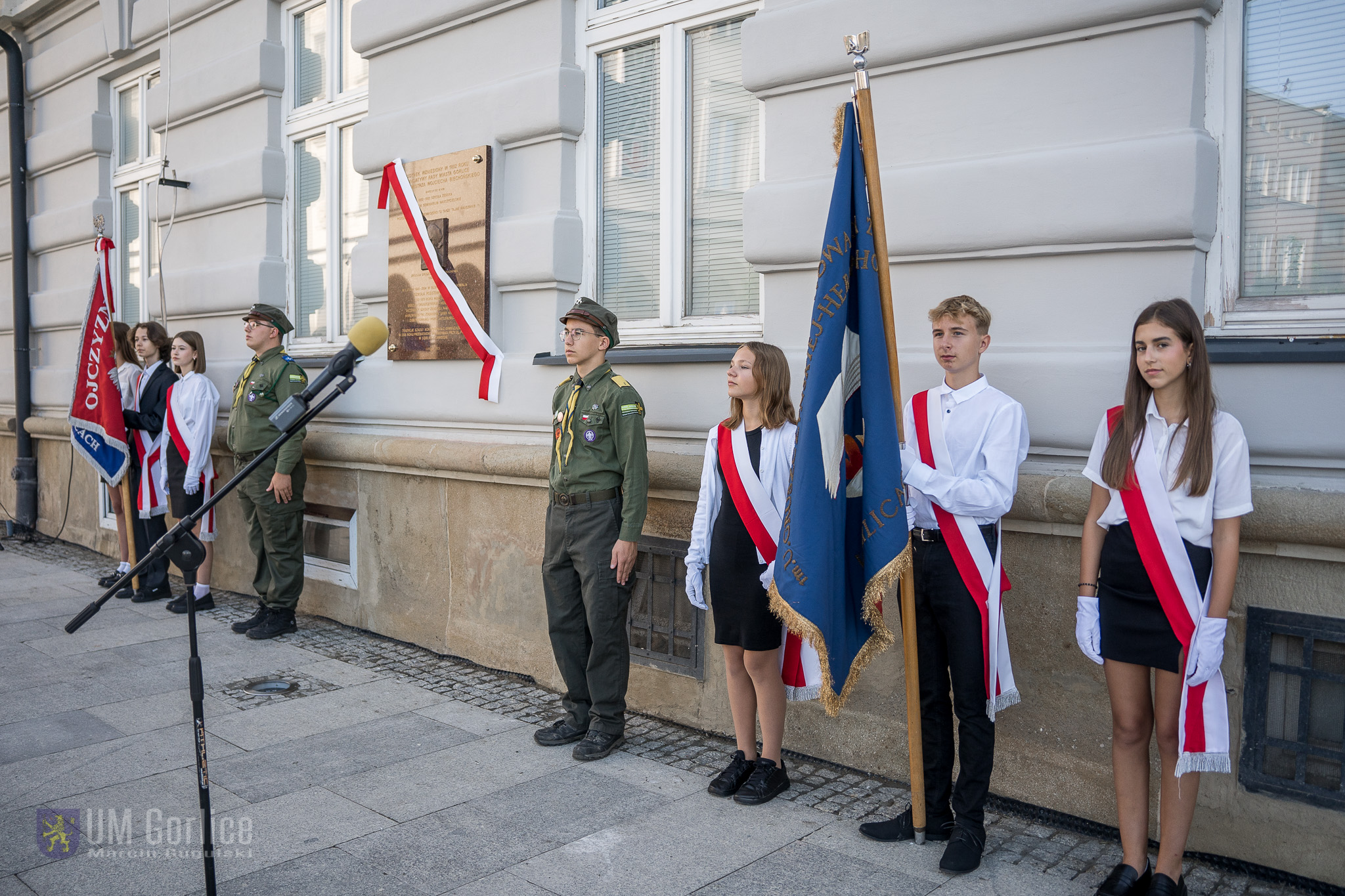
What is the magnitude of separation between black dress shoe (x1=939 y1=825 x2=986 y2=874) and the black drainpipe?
10276mm

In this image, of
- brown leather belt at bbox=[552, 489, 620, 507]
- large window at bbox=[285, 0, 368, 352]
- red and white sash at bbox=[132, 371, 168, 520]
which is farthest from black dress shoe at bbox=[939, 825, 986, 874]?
red and white sash at bbox=[132, 371, 168, 520]

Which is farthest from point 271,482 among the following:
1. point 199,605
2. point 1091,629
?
point 1091,629

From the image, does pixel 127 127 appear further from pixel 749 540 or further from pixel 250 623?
pixel 749 540

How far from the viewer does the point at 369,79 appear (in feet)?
21.6

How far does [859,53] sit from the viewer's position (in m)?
3.43

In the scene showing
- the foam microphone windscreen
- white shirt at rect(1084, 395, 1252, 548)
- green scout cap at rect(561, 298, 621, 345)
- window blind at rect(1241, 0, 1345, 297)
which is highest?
window blind at rect(1241, 0, 1345, 297)

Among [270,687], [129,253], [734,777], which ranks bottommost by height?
[270,687]

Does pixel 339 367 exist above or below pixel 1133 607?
above

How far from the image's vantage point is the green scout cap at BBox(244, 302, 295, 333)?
667 centimetres

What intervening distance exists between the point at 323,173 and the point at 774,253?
167 inches

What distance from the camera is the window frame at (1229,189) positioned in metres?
3.51

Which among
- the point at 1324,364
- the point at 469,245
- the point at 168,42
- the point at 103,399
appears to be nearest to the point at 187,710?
the point at 469,245

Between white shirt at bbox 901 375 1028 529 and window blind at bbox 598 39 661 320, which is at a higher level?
window blind at bbox 598 39 661 320

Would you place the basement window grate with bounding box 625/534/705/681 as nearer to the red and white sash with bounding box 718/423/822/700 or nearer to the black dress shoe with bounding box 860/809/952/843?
the red and white sash with bounding box 718/423/822/700
